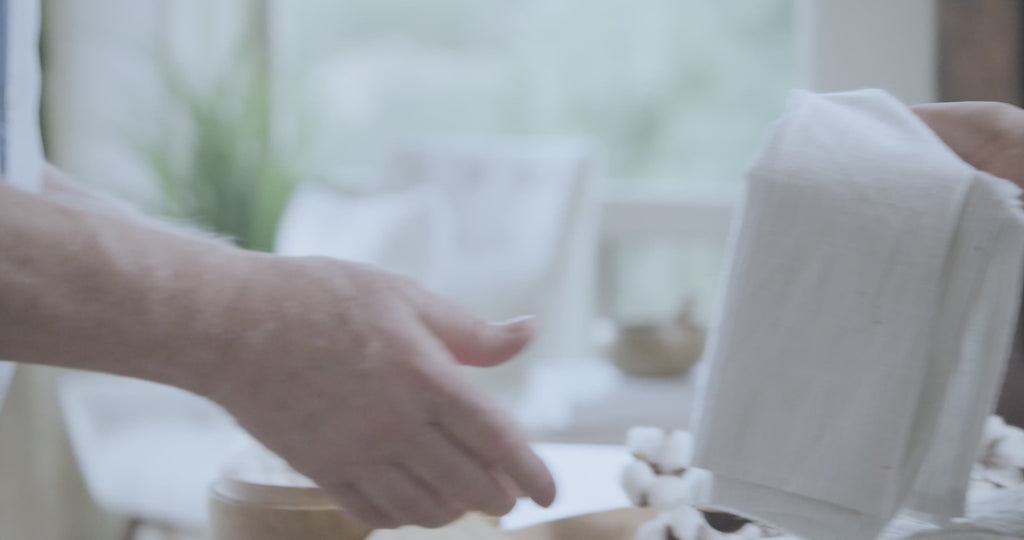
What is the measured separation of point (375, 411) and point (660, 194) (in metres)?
2.96

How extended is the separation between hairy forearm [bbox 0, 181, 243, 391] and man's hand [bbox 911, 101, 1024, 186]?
1.14 feet

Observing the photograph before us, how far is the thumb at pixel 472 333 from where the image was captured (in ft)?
1.69

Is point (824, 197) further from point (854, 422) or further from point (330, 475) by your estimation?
point (330, 475)

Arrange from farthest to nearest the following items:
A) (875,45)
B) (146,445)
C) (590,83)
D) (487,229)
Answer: (590,83) → (875,45) → (487,229) → (146,445)

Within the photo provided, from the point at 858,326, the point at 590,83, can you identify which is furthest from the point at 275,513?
the point at 590,83

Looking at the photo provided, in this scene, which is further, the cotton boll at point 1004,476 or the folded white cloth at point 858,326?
the cotton boll at point 1004,476

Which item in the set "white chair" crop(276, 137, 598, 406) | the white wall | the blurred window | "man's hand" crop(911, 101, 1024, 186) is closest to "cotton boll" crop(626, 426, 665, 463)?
"man's hand" crop(911, 101, 1024, 186)

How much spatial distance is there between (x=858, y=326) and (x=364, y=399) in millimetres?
228

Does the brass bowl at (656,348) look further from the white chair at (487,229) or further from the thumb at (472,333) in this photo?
the thumb at (472,333)

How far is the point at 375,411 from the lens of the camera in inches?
18.8

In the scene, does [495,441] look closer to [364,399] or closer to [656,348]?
[364,399]

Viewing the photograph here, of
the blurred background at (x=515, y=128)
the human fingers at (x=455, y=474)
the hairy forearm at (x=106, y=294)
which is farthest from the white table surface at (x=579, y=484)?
the blurred background at (x=515, y=128)

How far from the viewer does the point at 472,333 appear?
0.53 meters

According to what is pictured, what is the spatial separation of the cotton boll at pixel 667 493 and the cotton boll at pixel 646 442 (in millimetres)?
20
